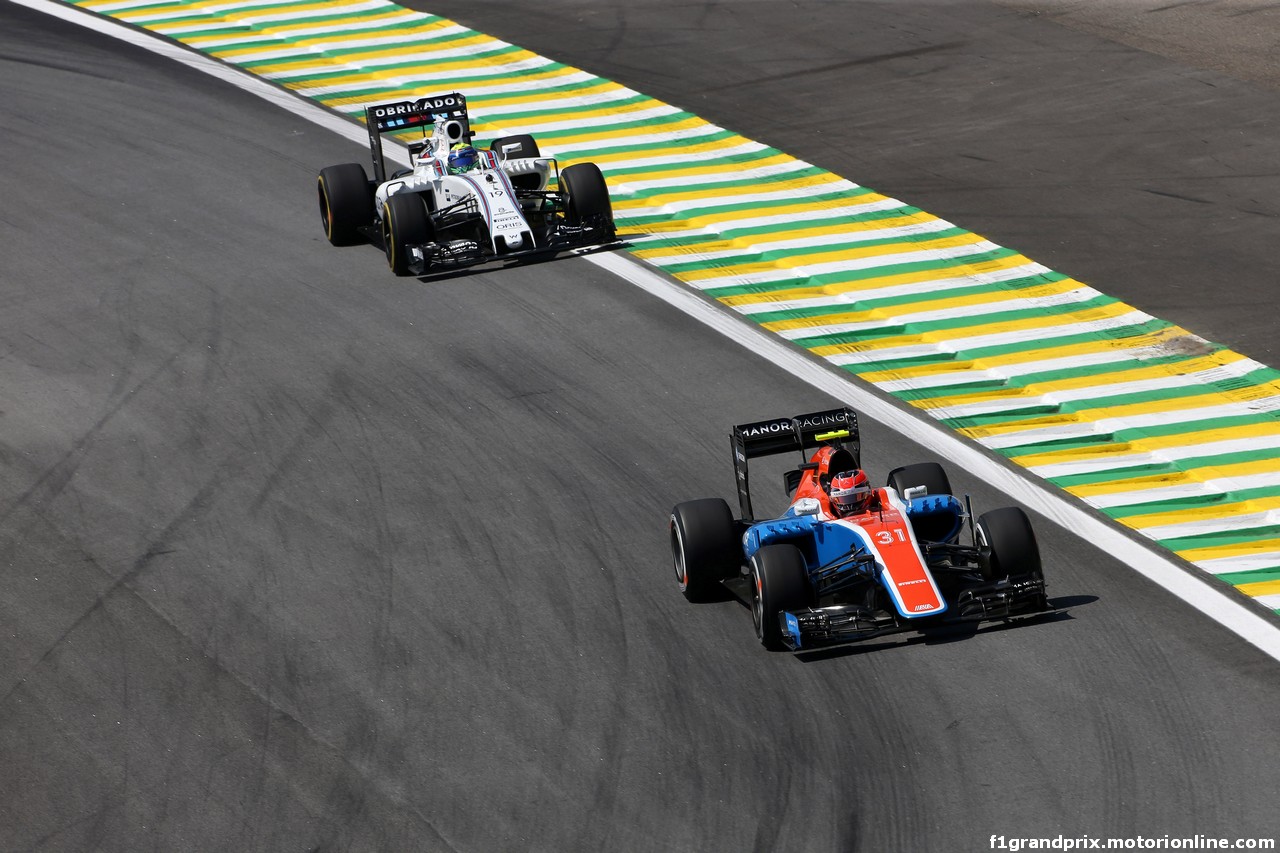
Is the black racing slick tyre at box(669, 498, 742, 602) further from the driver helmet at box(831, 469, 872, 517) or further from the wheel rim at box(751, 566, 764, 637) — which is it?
the driver helmet at box(831, 469, 872, 517)

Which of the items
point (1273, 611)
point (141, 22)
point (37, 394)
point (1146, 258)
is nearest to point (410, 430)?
point (37, 394)

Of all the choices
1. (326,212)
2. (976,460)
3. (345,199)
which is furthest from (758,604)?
(326,212)

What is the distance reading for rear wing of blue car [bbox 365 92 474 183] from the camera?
795 inches

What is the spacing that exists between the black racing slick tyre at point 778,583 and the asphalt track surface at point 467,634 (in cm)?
40

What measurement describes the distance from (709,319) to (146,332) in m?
6.26

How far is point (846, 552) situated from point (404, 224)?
883 centimetres

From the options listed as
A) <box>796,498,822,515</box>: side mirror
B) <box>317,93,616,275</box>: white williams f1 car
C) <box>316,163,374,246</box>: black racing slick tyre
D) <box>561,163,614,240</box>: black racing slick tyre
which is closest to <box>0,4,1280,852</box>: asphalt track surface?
Answer: <box>317,93,616,275</box>: white williams f1 car

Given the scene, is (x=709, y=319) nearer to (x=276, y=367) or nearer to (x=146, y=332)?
(x=276, y=367)

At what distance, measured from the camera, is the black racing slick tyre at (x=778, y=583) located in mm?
11664

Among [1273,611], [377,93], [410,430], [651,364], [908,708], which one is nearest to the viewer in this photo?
[908,708]

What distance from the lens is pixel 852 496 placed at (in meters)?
12.3

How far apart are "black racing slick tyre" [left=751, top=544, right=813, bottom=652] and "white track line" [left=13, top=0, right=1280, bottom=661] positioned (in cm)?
324

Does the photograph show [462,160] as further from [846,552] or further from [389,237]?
[846,552]

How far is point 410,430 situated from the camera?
1588cm
